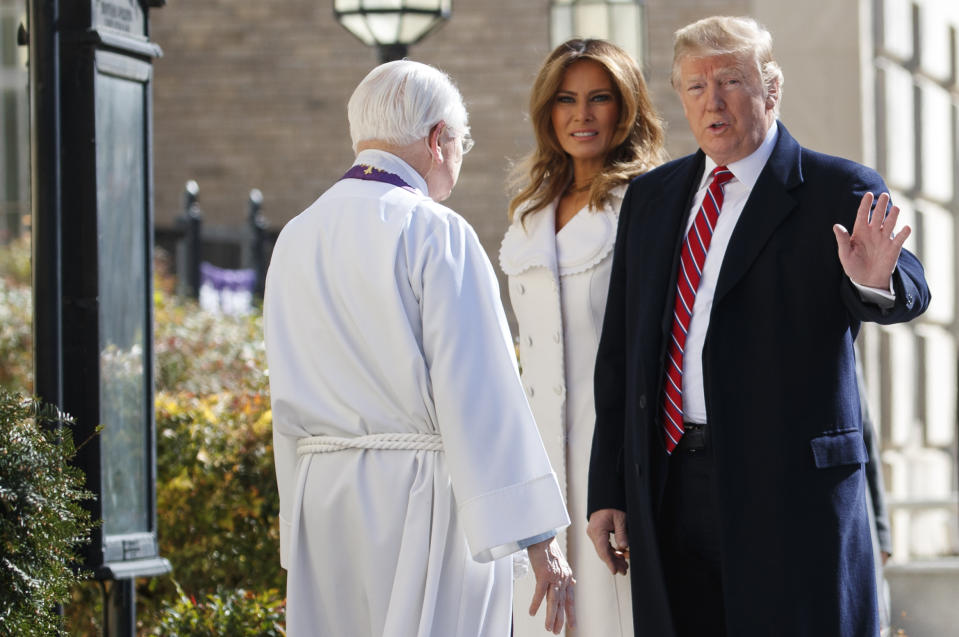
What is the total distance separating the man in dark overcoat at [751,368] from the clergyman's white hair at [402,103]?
2.12ft

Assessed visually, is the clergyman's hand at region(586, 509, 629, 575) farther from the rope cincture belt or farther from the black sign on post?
the black sign on post

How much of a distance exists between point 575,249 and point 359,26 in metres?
3.08

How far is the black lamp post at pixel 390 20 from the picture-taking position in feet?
23.2

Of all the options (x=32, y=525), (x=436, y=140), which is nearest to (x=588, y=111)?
(x=436, y=140)

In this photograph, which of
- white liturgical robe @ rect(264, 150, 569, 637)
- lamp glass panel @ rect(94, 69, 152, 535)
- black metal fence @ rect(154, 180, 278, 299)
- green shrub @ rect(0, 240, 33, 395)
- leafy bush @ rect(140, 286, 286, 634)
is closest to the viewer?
white liturgical robe @ rect(264, 150, 569, 637)

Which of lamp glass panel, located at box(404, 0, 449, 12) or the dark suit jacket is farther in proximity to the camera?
lamp glass panel, located at box(404, 0, 449, 12)

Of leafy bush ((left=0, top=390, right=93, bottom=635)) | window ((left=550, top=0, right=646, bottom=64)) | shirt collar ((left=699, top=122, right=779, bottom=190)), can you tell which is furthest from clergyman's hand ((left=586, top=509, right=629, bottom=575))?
window ((left=550, top=0, right=646, bottom=64))

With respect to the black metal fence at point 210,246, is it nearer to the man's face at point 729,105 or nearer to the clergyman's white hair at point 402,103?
the clergyman's white hair at point 402,103

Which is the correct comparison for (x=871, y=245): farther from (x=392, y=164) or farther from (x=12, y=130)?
(x=12, y=130)

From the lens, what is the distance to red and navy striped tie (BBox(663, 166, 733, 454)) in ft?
12.4

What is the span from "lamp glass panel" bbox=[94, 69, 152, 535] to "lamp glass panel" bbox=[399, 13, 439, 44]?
7.45 ft

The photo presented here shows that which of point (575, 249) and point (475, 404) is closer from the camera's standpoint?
point (475, 404)

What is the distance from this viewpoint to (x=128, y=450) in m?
4.91

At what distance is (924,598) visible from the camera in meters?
6.00
